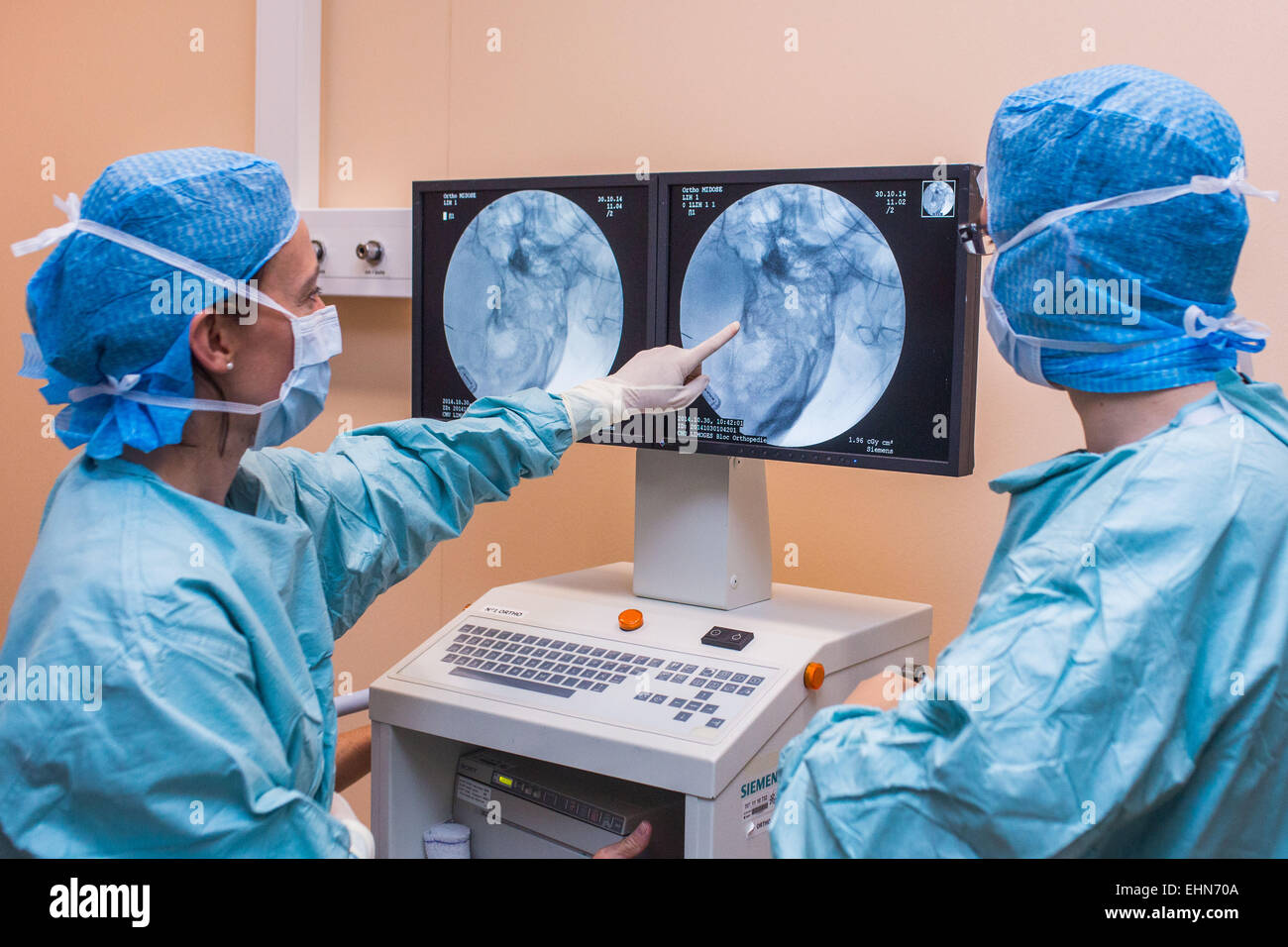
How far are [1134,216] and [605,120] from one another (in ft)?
4.28

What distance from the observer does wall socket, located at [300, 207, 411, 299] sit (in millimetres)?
2264

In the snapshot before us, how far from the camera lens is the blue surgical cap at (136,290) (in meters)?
1.10

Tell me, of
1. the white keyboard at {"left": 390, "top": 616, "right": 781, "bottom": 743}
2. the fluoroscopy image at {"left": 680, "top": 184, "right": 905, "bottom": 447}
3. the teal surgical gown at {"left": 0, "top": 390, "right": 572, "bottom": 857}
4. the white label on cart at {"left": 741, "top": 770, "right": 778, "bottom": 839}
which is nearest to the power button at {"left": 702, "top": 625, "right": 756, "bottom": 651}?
the white keyboard at {"left": 390, "top": 616, "right": 781, "bottom": 743}

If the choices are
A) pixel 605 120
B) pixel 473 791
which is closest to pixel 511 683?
pixel 473 791

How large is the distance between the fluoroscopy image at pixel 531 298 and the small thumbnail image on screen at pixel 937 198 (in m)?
0.48

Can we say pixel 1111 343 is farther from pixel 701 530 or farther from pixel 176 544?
pixel 176 544

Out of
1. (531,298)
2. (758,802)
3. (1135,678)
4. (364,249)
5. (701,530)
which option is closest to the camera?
(1135,678)

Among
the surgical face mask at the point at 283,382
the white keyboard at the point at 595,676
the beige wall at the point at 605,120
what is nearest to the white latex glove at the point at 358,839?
the white keyboard at the point at 595,676

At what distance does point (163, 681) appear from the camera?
3.28 ft

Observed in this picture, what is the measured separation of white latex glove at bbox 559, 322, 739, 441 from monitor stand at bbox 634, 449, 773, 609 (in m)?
0.11

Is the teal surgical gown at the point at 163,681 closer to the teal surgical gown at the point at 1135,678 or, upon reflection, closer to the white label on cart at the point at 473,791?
the white label on cart at the point at 473,791

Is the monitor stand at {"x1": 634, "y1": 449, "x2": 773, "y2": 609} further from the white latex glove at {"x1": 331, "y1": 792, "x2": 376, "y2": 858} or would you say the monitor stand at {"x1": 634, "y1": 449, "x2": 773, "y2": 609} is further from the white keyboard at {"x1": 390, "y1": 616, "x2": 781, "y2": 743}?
the white latex glove at {"x1": 331, "y1": 792, "x2": 376, "y2": 858}

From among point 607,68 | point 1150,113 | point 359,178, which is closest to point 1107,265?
point 1150,113

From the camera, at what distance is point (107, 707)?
0.98m
